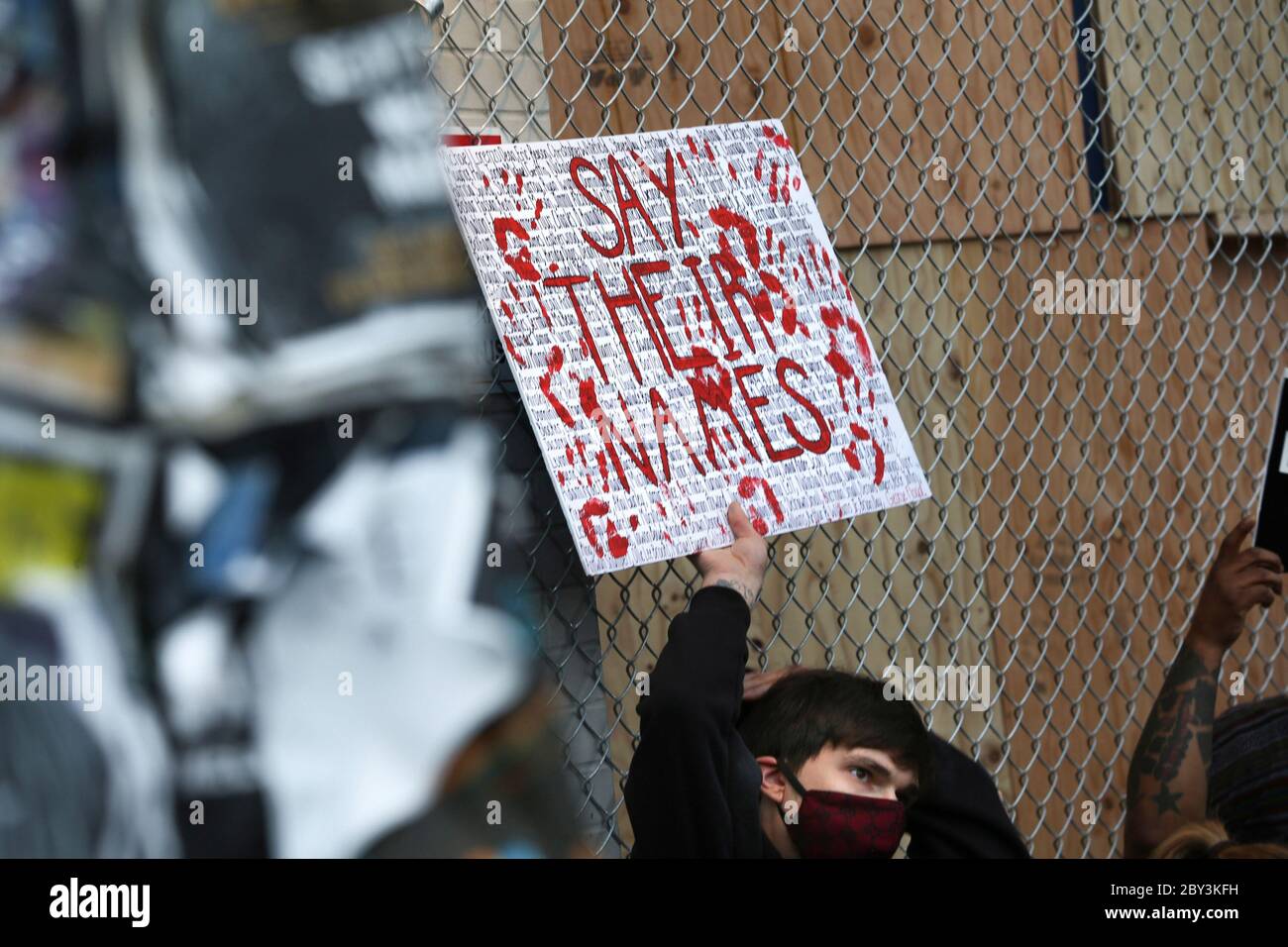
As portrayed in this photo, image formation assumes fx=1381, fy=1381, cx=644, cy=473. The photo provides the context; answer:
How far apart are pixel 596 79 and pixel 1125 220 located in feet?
5.11

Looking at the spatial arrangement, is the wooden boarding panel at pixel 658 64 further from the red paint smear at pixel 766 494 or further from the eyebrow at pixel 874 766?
the eyebrow at pixel 874 766

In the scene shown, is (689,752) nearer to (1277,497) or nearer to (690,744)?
(690,744)

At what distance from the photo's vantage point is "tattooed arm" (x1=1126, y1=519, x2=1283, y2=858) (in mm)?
2438

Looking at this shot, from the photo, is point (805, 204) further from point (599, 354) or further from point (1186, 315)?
point (1186, 315)

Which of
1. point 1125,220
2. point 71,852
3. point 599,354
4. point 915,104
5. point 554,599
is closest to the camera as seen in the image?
point 71,852

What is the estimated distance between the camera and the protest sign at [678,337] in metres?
2.16

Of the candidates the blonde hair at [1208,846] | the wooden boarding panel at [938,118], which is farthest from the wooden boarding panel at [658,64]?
the blonde hair at [1208,846]

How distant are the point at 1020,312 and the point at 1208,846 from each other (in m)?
1.62

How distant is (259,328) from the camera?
76.7 inches

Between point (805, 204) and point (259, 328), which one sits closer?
point (259, 328)

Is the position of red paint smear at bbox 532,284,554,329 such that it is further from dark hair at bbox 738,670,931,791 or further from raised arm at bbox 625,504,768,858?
dark hair at bbox 738,670,931,791

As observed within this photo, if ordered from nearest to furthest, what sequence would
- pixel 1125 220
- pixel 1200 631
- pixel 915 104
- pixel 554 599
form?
pixel 554 599, pixel 1200 631, pixel 915 104, pixel 1125 220

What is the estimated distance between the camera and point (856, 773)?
2.11 metres
